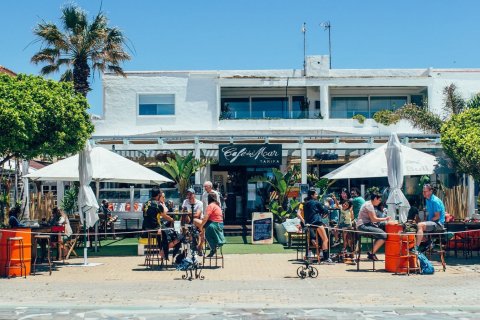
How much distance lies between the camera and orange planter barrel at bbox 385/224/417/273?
1299 cm

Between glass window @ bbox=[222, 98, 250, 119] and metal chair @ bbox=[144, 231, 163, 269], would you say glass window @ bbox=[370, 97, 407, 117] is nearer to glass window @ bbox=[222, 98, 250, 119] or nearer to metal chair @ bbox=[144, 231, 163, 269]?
glass window @ bbox=[222, 98, 250, 119]

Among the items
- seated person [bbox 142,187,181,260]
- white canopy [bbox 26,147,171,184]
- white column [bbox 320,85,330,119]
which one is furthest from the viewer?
white column [bbox 320,85,330,119]

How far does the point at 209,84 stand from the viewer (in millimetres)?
31188

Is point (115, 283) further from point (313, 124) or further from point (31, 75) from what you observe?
point (313, 124)

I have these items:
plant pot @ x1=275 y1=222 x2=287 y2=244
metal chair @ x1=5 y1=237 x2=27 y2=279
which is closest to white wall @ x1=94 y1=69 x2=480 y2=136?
plant pot @ x1=275 y1=222 x2=287 y2=244

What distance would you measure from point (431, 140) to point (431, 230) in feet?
33.8

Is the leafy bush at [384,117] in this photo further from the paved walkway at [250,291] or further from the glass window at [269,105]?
the paved walkway at [250,291]

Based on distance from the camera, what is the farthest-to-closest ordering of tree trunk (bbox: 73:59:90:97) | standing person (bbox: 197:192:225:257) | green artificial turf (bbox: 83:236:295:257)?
tree trunk (bbox: 73:59:90:97), green artificial turf (bbox: 83:236:295:257), standing person (bbox: 197:192:225:257)

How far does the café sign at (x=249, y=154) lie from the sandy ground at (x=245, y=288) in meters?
7.72

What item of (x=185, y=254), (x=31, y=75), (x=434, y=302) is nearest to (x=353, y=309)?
(x=434, y=302)

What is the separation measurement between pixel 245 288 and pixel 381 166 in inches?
293

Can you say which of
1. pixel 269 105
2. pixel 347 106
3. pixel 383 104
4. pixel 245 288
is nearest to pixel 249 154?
pixel 245 288

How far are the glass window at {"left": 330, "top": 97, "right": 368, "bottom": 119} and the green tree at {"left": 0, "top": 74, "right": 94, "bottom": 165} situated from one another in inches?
760

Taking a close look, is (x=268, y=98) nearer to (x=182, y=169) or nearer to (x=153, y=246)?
(x=182, y=169)
